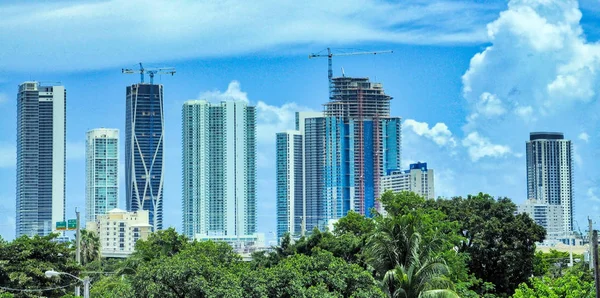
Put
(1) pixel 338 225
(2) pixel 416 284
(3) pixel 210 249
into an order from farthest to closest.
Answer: (1) pixel 338 225 → (3) pixel 210 249 → (2) pixel 416 284

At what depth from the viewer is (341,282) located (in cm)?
3791

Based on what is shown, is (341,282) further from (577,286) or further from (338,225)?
(338,225)

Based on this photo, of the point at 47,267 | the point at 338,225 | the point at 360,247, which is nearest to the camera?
the point at 360,247

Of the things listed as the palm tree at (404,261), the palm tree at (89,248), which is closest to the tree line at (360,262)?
the palm tree at (404,261)

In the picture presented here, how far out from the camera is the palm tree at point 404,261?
1321 inches

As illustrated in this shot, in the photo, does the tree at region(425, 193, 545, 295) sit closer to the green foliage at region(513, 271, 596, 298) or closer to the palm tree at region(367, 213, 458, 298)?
the green foliage at region(513, 271, 596, 298)

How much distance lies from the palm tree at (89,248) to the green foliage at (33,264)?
28048 mm

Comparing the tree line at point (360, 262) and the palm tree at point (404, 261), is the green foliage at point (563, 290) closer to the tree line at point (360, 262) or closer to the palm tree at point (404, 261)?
the tree line at point (360, 262)

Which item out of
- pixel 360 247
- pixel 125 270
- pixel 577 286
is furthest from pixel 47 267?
pixel 577 286

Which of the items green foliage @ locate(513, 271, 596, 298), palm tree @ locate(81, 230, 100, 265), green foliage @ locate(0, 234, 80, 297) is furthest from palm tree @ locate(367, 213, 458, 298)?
palm tree @ locate(81, 230, 100, 265)

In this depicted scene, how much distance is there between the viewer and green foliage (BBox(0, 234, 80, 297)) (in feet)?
176

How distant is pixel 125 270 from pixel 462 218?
21.6 m

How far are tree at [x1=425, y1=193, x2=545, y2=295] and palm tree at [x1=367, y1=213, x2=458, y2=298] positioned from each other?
25458mm

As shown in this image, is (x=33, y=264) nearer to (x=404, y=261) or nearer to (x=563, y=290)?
(x=404, y=261)
